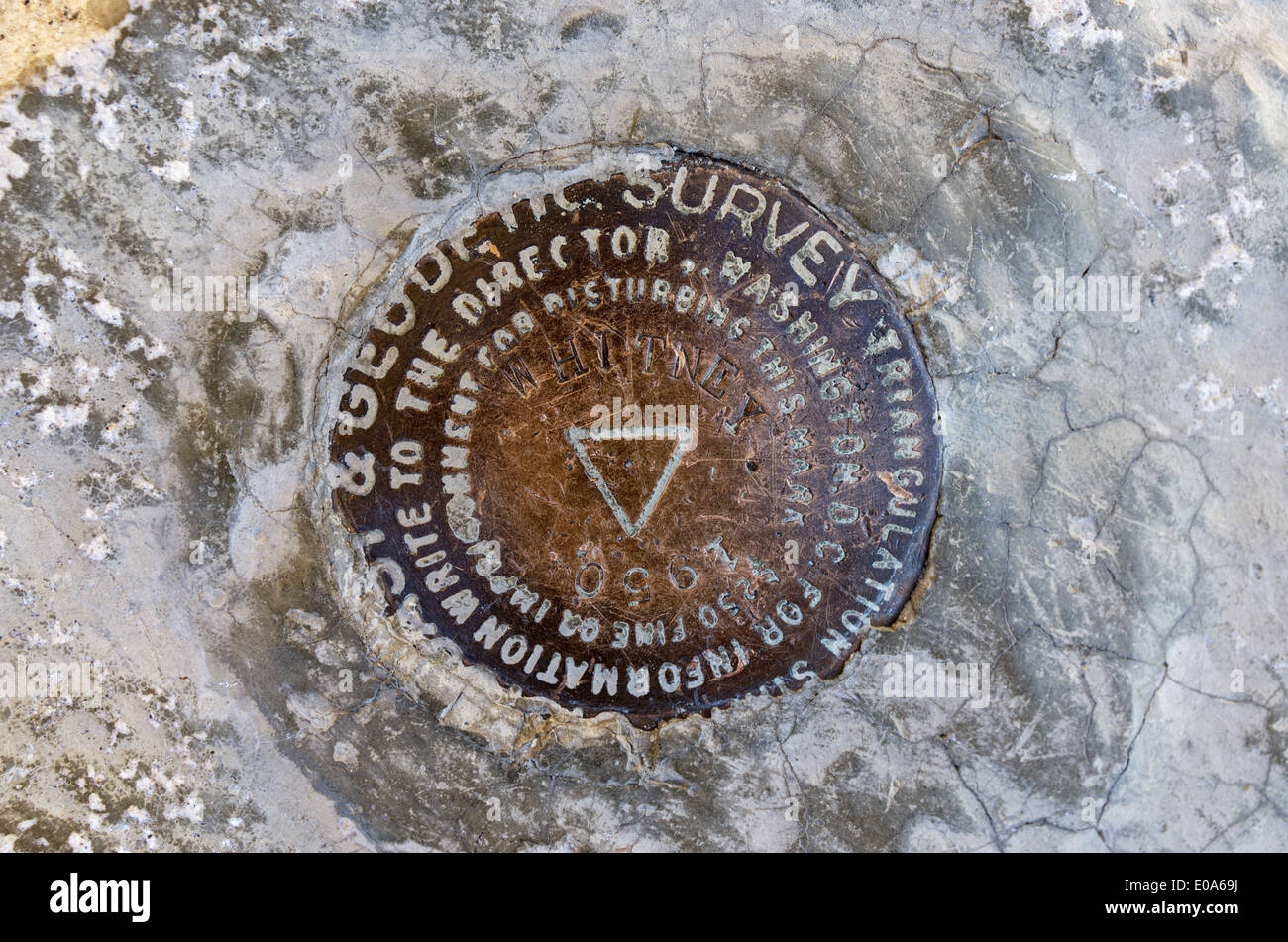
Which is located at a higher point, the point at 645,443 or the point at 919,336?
the point at 919,336

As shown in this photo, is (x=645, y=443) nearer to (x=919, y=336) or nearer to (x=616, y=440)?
(x=616, y=440)

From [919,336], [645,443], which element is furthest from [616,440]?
[919,336]

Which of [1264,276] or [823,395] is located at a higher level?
[1264,276]

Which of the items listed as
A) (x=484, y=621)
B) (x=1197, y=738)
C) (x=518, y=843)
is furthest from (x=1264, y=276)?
(x=518, y=843)

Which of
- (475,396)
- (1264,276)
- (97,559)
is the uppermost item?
(1264,276)

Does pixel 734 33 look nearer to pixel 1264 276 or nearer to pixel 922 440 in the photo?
pixel 922 440

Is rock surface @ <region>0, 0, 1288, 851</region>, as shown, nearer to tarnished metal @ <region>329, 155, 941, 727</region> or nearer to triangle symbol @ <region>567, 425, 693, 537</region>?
tarnished metal @ <region>329, 155, 941, 727</region>

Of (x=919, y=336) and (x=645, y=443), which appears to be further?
(x=919, y=336)
